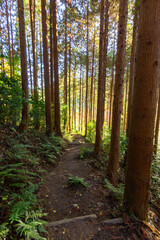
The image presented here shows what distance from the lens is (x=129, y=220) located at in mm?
2115

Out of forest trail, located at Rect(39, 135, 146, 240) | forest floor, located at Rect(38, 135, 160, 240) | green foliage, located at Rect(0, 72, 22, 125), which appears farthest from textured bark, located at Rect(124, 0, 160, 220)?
green foliage, located at Rect(0, 72, 22, 125)

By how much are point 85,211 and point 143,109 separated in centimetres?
250

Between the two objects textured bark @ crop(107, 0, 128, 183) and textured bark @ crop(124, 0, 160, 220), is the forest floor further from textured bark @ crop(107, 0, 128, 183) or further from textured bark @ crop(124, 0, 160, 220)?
textured bark @ crop(107, 0, 128, 183)

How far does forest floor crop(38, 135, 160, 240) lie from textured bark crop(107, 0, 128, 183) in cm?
85

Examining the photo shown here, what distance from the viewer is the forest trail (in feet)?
6.42

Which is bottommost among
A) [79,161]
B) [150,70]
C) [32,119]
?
[79,161]

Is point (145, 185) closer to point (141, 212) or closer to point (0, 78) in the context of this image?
point (141, 212)

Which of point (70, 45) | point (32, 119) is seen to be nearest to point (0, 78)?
point (32, 119)

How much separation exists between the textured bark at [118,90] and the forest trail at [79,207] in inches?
31.8

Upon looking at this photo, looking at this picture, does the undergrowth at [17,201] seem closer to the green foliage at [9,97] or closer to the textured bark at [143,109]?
the green foliage at [9,97]

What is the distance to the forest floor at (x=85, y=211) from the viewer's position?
6.36ft

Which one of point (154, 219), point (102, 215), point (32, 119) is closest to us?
point (102, 215)

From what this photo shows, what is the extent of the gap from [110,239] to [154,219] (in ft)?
7.71

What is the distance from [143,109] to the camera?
1937mm
